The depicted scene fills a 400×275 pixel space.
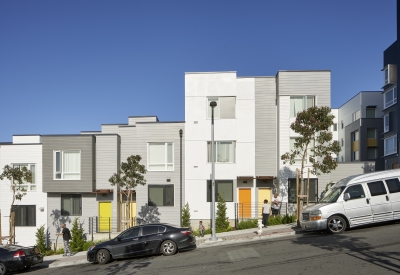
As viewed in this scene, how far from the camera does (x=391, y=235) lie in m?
15.5

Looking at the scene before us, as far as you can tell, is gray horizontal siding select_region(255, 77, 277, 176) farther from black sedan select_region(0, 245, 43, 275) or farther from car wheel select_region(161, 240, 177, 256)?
black sedan select_region(0, 245, 43, 275)

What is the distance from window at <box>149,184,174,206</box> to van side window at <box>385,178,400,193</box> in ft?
47.7

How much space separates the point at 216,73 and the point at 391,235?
52.2 ft

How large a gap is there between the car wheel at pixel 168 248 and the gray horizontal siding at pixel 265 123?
39.1 feet

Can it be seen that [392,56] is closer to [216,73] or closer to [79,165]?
[216,73]

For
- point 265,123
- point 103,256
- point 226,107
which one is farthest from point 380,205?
point 226,107

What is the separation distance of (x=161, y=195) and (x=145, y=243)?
11.2 meters

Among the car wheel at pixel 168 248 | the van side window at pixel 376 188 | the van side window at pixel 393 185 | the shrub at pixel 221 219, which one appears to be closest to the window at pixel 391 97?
the shrub at pixel 221 219

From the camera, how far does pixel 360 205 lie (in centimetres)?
1703

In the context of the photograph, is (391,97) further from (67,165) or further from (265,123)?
(67,165)

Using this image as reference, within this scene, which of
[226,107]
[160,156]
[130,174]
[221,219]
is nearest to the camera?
[221,219]

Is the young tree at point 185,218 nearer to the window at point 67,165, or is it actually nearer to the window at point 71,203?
the window at point 71,203

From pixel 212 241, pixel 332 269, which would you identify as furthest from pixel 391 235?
pixel 212 241

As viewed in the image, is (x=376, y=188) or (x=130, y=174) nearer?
(x=376, y=188)
